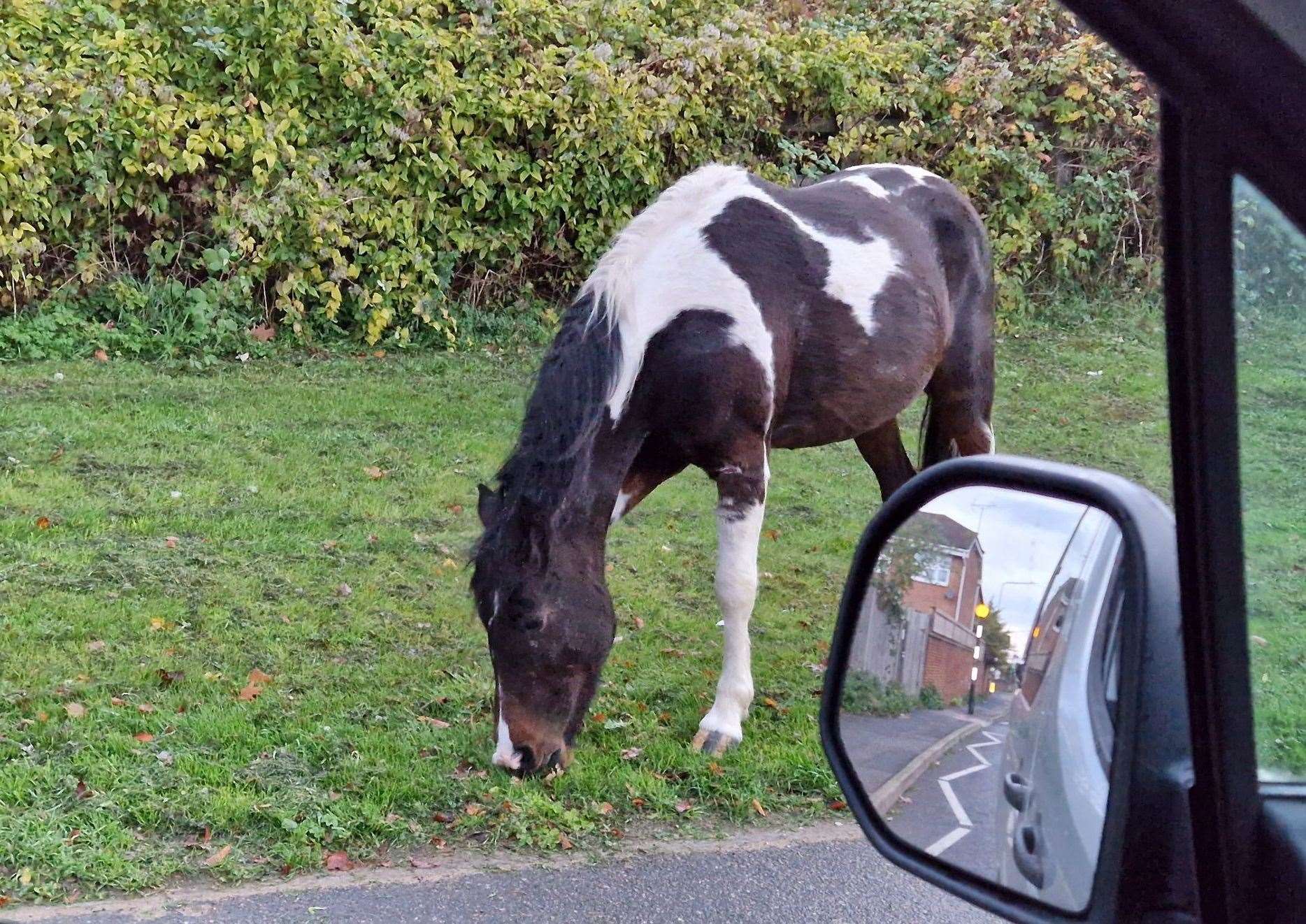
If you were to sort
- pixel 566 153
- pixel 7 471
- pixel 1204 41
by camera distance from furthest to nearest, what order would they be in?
1. pixel 566 153
2. pixel 7 471
3. pixel 1204 41

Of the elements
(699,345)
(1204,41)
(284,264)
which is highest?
(1204,41)

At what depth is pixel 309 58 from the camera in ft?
29.2

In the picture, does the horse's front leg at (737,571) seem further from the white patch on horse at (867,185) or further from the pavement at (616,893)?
the white patch on horse at (867,185)

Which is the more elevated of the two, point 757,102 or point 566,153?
point 757,102

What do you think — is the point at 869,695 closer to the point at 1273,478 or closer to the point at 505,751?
the point at 1273,478

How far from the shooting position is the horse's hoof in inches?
170

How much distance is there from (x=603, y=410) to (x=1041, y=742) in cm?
278

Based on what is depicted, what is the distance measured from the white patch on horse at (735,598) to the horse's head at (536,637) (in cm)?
62

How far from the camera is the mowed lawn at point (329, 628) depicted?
368cm

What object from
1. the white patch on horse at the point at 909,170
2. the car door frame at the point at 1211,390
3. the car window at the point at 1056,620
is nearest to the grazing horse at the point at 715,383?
the white patch on horse at the point at 909,170

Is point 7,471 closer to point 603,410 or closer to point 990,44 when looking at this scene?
point 603,410

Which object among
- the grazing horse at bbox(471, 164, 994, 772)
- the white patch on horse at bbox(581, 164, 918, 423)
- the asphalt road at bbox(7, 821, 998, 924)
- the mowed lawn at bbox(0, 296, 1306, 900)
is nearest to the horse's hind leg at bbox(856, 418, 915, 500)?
the grazing horse at bbox(471, 164, 994, 772)

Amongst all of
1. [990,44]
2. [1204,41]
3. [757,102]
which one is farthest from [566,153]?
[1204,41]

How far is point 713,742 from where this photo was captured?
4348 mm
